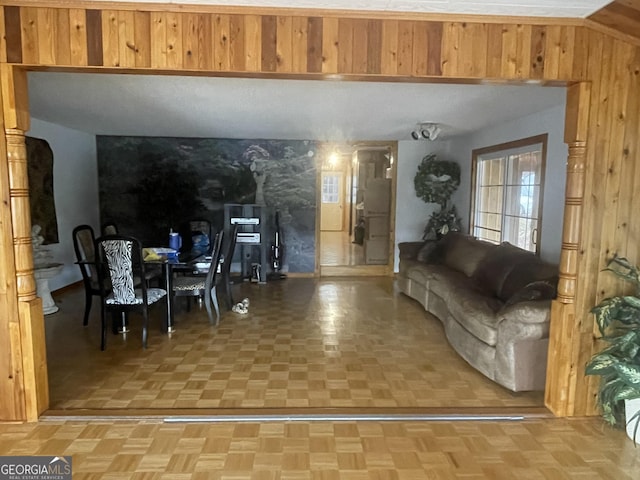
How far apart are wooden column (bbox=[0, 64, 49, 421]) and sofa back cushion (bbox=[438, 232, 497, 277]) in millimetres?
3911

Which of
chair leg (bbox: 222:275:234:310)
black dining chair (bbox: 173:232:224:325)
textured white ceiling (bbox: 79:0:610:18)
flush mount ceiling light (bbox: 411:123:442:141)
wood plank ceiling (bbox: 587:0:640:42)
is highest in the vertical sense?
textured white ceiling (bbox: 79:0:610:18)

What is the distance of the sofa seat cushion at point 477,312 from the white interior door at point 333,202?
340 inches

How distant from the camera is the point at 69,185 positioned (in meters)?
6.09

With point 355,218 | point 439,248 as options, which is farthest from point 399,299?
point 355,218

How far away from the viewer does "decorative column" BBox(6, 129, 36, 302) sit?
2.44m

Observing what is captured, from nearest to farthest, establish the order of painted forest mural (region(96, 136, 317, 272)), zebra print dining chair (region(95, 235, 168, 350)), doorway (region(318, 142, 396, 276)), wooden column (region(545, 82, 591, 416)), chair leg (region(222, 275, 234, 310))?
wooden column (region(545, 82, 591, 416)) → zebra print dining chair (region(95, 235, 168, 350)) → chair leg (region(222, 275, 234, 310)) → painted forest mural (region(96, 136, 317, 272)) → doorway (region(318, 142, 396, 276))

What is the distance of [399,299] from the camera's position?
5641 millimetres

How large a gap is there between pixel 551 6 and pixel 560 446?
7.77 feet

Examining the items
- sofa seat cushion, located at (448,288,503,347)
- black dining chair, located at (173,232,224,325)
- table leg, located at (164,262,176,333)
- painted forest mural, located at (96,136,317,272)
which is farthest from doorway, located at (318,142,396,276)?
sofa seat cushion, located at (448,288,503,347)

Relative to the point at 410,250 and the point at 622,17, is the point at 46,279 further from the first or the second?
the point at 622,17

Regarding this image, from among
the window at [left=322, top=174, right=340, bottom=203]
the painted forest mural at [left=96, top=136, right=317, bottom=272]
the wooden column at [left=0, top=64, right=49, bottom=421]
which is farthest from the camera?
the window at [left=322, top=174, right=340, bottom=203]

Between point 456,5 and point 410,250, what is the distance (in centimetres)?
398

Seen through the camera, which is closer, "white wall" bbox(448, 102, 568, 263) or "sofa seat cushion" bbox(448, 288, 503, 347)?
"sofa seat cushion" bbox(448, 288, 503, 347)

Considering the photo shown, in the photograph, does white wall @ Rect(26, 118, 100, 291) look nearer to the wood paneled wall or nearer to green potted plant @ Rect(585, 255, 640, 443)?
the wood paneled wall
